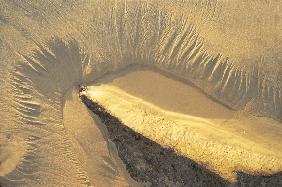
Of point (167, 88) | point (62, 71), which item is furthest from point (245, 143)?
point (62, 71)

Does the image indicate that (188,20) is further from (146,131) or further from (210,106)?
(146,131)

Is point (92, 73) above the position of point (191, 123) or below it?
above

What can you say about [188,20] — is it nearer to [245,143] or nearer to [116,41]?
[116,41]

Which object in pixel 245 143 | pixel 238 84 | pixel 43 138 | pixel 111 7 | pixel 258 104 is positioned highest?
pixel 111 7

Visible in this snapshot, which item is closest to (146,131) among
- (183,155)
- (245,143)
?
(183,155)

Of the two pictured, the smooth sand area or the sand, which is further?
the sand

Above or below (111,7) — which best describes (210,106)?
below

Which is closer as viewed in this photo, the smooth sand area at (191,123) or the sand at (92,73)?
the smooth sand area at (191,123)
